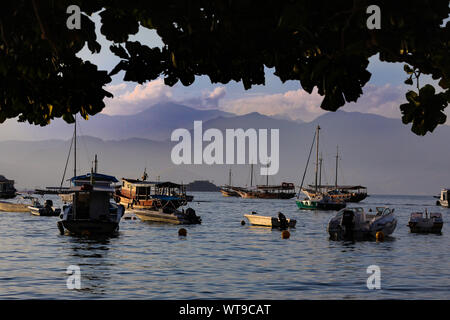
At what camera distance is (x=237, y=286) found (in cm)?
2422

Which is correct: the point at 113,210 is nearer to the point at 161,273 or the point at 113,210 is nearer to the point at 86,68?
the point at 161,273

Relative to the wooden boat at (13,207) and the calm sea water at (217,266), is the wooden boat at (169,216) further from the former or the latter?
the wooden boat at (13,207)

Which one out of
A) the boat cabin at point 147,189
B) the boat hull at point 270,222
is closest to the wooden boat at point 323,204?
the boat cabin at point 147,189

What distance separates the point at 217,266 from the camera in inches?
1233

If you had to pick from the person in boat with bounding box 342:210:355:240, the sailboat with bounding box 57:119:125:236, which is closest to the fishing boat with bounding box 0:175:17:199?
the sailboat with bounding box 57:119:125:236

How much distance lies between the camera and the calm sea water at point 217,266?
22891 millimetres

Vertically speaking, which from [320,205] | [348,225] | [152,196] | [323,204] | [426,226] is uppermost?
[152,196]

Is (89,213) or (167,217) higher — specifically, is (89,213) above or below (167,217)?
above

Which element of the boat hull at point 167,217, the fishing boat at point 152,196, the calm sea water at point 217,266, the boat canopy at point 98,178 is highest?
the boat canopy at point 98,178

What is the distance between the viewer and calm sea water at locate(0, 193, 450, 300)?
2289 centimetres

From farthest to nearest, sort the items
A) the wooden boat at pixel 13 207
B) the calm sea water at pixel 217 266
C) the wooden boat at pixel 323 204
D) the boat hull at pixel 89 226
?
1. the wooden boat at pixel 323 204
2. the wooden boat at pixel 13 207
3. the boat hull at pixel 89 226
4. the calm sea water at pixel 217 266

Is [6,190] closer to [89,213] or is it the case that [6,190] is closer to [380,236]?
[89,213]

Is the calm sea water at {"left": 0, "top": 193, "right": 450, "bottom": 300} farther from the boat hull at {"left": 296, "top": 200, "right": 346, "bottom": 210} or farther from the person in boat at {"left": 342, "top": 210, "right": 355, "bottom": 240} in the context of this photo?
the boat hull at {"left": 296, "top": 200, "right": 346, "bottom": 210}

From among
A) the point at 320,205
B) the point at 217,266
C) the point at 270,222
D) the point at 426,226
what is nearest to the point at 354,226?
the point at 426,226
